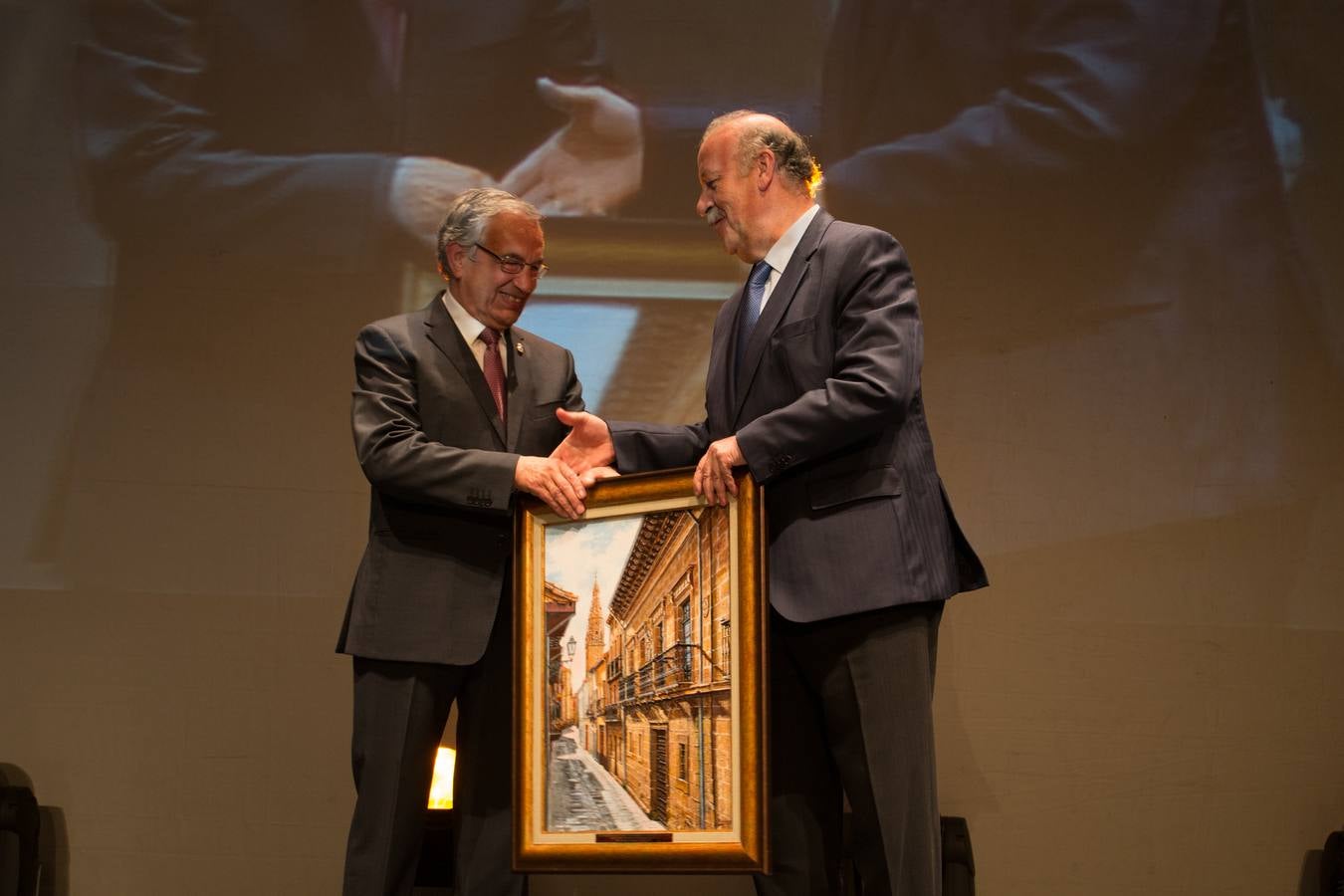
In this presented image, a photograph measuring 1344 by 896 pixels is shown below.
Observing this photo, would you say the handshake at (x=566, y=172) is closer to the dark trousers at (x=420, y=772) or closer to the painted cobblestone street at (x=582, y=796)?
the dark trousers at (x=420, y=772)

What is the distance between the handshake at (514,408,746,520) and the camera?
216 cm

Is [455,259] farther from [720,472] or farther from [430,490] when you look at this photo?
[720,472]

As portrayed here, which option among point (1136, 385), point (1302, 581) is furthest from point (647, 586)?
point (1302, 581)

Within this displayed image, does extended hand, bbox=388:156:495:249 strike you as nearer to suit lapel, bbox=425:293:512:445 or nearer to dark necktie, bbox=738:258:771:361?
suit lapel, bbox=425:293:512:445

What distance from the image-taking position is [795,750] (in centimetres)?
235

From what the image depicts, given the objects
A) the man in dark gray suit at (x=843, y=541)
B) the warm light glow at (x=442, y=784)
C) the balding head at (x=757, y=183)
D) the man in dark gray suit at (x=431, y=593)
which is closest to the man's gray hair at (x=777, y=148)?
the balding head at (x=757, y=183)

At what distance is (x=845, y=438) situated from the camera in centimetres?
216

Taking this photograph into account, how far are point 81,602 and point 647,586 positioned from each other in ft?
6.71

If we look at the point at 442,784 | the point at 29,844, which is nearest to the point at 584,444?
the point at 442,784

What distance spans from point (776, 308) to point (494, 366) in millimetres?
649

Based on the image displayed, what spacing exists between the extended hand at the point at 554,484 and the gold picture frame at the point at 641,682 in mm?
35

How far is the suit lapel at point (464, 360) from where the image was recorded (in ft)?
8.38

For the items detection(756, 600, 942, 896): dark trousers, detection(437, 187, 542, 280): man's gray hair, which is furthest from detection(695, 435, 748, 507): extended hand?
detection(437, 187, 542, 280): man's gray hair

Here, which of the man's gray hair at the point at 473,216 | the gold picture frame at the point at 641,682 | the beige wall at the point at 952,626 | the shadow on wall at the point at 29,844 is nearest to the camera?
the gold picture frame at the point at 641,682
